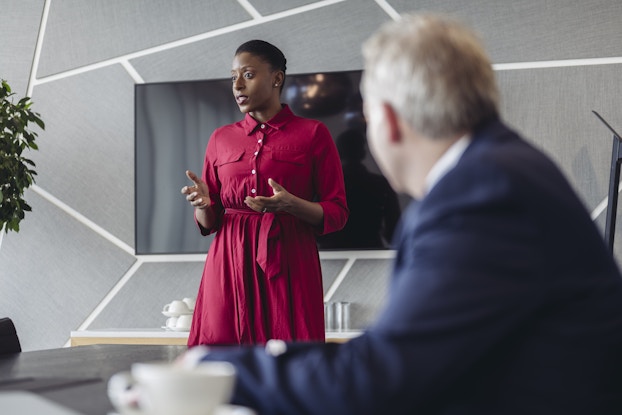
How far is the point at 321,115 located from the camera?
3.77 meters

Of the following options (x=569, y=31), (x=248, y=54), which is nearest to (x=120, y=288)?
(x=248, y=54)

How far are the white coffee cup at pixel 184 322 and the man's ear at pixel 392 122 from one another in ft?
9.32

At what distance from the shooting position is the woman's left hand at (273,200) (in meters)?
2.42

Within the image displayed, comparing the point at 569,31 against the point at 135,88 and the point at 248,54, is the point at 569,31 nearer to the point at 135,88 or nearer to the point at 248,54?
the point at 248,54

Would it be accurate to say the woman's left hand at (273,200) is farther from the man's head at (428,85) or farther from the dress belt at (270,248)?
the man's head at (428,85)

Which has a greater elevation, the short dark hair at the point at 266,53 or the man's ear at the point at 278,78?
the short dark hair at the point at 266,53

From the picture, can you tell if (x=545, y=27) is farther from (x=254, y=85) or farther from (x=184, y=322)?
(x=184, y=322)

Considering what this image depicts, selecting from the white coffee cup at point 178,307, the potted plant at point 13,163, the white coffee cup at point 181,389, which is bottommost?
the white coffee cup at point 178,307

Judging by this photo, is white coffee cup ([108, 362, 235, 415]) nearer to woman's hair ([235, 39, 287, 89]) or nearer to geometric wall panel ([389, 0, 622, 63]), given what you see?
woman's hair ([235, 39, 287, 89])

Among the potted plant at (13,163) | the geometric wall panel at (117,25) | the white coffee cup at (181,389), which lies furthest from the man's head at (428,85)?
the geometric wall panel at (117,25)

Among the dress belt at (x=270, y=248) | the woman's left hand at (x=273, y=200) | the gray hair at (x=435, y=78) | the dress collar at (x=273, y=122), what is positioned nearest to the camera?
the gray hair at (x=435, y=78)

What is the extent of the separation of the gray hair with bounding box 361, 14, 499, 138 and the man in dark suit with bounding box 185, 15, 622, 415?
12 millimetres

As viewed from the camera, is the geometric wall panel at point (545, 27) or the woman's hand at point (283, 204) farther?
the geometric wall panel at point (545, 27)

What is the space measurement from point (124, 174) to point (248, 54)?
154 cm
